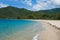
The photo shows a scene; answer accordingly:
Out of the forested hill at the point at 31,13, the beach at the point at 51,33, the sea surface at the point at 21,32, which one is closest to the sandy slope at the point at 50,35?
the beach at the point at 51,33

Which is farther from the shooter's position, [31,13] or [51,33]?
[31,13]

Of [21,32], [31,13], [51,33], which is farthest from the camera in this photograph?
[21,32]

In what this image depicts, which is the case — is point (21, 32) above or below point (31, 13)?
below

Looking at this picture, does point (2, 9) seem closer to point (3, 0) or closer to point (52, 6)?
point (3, 0)

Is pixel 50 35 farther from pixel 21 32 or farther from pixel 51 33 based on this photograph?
pixel 21 32

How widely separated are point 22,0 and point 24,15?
0.47 m

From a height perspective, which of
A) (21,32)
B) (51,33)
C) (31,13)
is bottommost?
(21,32)

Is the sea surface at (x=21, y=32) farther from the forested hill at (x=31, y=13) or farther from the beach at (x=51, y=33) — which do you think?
the forested hill at (x=31, y=13)

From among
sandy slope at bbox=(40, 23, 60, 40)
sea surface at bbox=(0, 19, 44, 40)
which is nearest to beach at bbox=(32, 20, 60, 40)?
sandy slope at bbox=(40, 23, 60, 40)

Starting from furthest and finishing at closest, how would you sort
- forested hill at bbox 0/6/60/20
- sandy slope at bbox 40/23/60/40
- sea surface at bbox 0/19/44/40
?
forested hill at bbox 0/6/60/20, sea surface at bbox 0/19/44/40, sandy slope at bbox 40/23/60/40

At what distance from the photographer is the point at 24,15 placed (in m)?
4.35

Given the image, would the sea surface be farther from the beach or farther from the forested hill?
the forested hill

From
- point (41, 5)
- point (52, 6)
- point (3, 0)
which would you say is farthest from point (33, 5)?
point (3, 0)

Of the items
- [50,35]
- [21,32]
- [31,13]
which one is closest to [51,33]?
[50,35]
